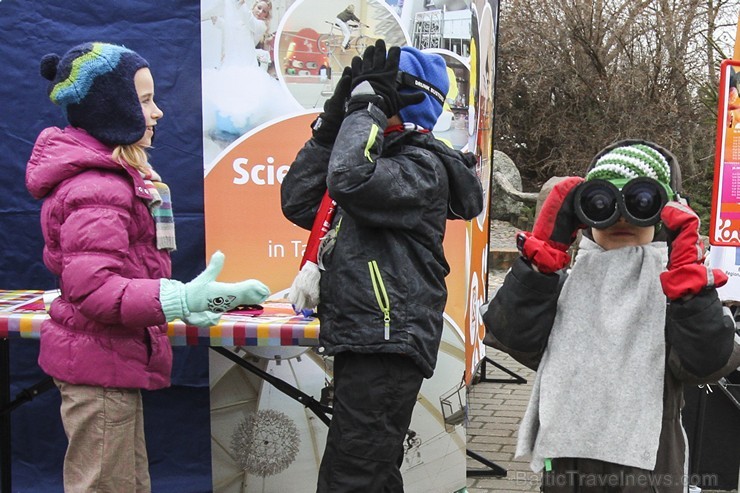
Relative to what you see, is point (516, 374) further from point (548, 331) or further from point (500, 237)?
point (500, 237)

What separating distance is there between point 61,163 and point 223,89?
45.2 inches

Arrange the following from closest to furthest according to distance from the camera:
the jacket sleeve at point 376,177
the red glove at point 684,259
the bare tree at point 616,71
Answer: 1. the red glove at point 684,259
2. the jacket sleeve at point 376,177
3. the bare tree at point 616,71

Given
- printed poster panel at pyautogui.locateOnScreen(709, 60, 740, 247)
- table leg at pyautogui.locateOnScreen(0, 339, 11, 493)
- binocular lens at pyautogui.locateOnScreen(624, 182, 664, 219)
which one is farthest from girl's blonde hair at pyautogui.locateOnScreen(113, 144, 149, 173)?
printed poster panel at pyautogui.locateOnScreen(709, 60, 740, 247)

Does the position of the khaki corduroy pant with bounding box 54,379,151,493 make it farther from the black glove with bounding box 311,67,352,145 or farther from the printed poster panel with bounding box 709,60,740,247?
the printed poster panel with bounding box 709,60,740,247

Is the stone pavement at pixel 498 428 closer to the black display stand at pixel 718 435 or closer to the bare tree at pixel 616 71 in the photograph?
the black display stand at pixel 718 435

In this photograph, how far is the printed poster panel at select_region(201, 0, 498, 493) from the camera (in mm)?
3373

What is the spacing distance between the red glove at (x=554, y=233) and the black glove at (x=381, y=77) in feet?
1.75

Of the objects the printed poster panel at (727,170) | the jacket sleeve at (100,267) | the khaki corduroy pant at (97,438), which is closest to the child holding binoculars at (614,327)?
the jacket sleeve at (100,267)

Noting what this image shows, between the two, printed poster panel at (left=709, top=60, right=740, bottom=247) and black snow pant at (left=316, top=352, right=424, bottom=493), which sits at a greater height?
printed poster panel at (left=709, top=60, right=740, bottom=247)

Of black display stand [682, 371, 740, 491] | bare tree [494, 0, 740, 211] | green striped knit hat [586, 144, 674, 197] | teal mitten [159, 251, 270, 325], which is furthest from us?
bare tree [494, 0, 740, 211]

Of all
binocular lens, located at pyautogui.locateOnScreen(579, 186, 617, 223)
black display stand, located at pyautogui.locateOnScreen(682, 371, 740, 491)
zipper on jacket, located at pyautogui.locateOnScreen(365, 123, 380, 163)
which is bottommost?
black display stand, located at pyautogui.locateOnScreen(682, 371, 740, 491)

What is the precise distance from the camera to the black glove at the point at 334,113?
2426 millimetres

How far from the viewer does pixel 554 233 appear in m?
2.13

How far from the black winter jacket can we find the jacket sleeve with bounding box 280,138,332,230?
0.17m
